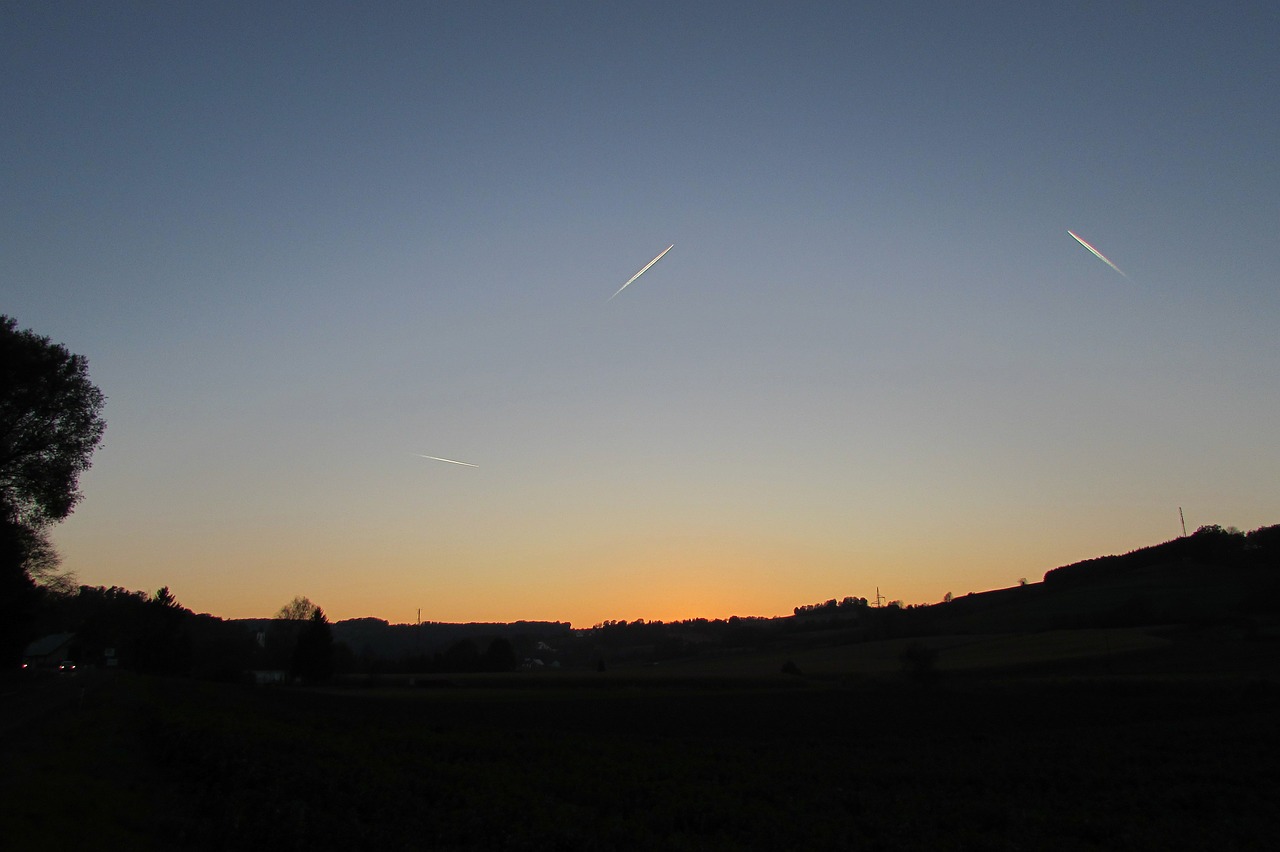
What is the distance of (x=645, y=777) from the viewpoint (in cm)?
2145

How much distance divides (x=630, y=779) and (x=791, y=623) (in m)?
145

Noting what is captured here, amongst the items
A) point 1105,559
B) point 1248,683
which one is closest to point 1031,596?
point 1105,559

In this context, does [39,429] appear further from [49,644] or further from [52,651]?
[49,644]

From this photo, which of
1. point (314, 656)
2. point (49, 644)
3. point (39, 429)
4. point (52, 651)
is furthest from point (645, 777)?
point (49, 644)

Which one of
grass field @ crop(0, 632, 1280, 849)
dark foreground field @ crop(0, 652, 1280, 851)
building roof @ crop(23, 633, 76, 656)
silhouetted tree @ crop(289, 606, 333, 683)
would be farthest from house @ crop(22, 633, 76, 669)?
dark foreground field @ crop(0, 652, 1280, 851)

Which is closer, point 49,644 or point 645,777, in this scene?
point 645,777

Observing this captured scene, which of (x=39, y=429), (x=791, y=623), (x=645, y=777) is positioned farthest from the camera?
(x=791, y=623)

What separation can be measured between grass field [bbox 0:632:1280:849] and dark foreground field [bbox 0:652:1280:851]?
8cm

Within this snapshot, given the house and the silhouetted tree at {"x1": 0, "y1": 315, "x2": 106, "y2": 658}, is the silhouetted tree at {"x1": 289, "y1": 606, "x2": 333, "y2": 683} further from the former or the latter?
the silhouetted tree at {"x1": 0, "y1": 315, "x2": 106, "y2": 658}

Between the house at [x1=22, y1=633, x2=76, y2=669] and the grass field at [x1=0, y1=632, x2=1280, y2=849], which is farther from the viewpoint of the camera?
the house at [x1=22, y1=633, x2=76, y2=669]

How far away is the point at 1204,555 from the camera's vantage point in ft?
368

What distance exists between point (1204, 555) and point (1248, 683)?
7805 centimetres

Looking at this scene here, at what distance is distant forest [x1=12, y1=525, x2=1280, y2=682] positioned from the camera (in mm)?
81938

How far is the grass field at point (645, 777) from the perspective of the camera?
13336mm
